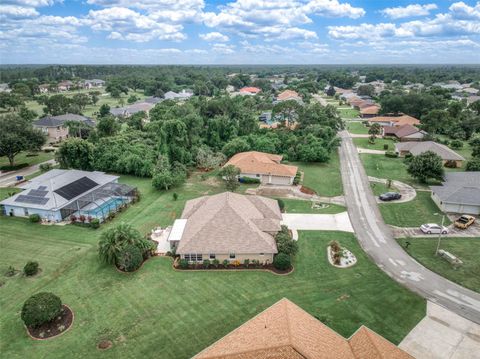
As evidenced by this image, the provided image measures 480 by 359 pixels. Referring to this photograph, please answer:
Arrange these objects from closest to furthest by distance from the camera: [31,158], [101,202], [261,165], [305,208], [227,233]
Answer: [227,233]
[101,202]
[305,208]
[261,165]
[31,158]

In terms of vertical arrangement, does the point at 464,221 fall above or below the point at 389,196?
above

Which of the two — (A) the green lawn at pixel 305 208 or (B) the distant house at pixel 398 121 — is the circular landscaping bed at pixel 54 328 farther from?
(B) the distant house at pixel 398 121

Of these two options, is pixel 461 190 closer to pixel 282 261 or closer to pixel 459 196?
pixel 459 196

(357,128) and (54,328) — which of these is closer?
(54,328)

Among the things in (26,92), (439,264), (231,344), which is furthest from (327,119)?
(26,92)

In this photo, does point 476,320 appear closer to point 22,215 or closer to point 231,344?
point 231,344

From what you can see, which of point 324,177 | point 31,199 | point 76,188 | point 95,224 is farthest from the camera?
point 324,177

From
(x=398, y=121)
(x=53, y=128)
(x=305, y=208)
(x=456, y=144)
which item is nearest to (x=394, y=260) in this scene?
(x=305, y=208)
